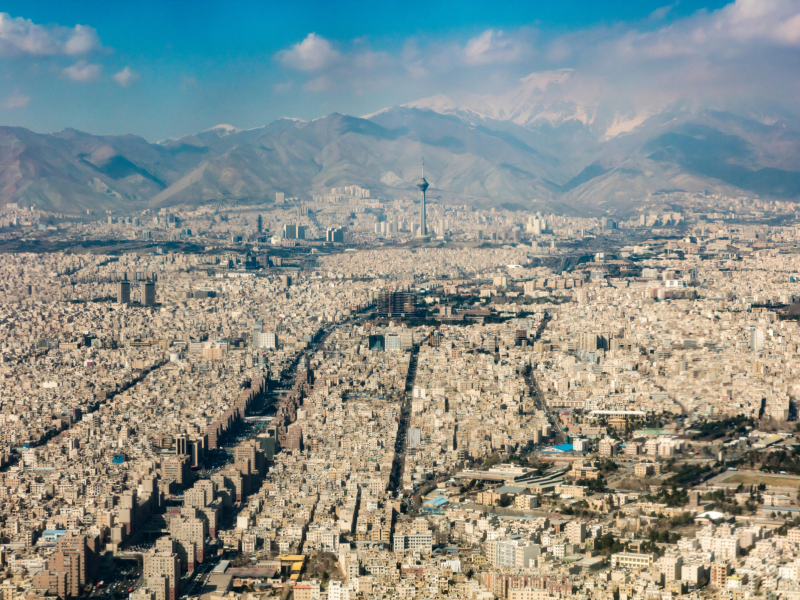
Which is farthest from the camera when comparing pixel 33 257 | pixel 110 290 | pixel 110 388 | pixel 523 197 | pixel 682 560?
pixel 523 197

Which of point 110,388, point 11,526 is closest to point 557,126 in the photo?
point 110,388

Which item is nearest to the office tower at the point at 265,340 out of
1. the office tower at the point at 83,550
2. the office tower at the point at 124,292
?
the office tower at the point at 124,292

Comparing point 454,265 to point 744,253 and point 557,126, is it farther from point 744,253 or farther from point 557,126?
point 557,126

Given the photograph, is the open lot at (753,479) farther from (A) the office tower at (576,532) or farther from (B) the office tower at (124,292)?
(B) the office tower at (124,292)

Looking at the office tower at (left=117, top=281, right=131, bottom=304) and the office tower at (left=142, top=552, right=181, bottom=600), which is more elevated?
the office tower at (left=117, top=281, right=131, bottom=304)

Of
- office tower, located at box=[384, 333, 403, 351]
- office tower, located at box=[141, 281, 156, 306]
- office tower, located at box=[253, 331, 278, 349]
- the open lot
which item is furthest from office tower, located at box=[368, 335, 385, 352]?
the open lot

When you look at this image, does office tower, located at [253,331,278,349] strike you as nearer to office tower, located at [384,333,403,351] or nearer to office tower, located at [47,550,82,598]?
office tower, located at [384,333,403,351]
